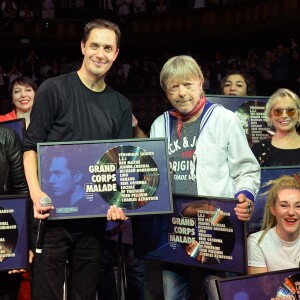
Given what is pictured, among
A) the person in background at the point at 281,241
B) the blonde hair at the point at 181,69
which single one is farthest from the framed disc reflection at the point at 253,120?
the blonde hair at the point at 181,69

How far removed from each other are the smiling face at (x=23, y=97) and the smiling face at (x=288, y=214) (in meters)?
2.09

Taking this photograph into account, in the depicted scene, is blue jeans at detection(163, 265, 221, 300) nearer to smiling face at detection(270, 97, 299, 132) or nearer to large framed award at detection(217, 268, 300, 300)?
large framed award at detection(217, 268, 300, 300)

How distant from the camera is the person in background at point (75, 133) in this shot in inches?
124

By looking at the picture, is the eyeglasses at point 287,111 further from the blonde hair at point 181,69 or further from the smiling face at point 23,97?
the smiling face at point 23,97

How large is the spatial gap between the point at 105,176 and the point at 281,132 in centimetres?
174

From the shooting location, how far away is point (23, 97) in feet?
15.6

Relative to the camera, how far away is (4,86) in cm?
1423

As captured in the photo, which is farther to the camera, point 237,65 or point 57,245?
point 237,65

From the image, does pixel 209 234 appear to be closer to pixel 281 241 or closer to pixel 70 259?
pixel 281 241

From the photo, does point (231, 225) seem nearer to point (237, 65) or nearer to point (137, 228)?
point (137, 228)

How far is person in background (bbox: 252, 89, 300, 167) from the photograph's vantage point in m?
4.43

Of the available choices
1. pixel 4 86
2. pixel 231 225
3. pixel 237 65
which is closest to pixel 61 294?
pixel 231 225

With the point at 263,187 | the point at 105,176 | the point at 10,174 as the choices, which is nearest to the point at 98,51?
the point at 105,176

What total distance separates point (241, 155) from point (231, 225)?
0.36 m
